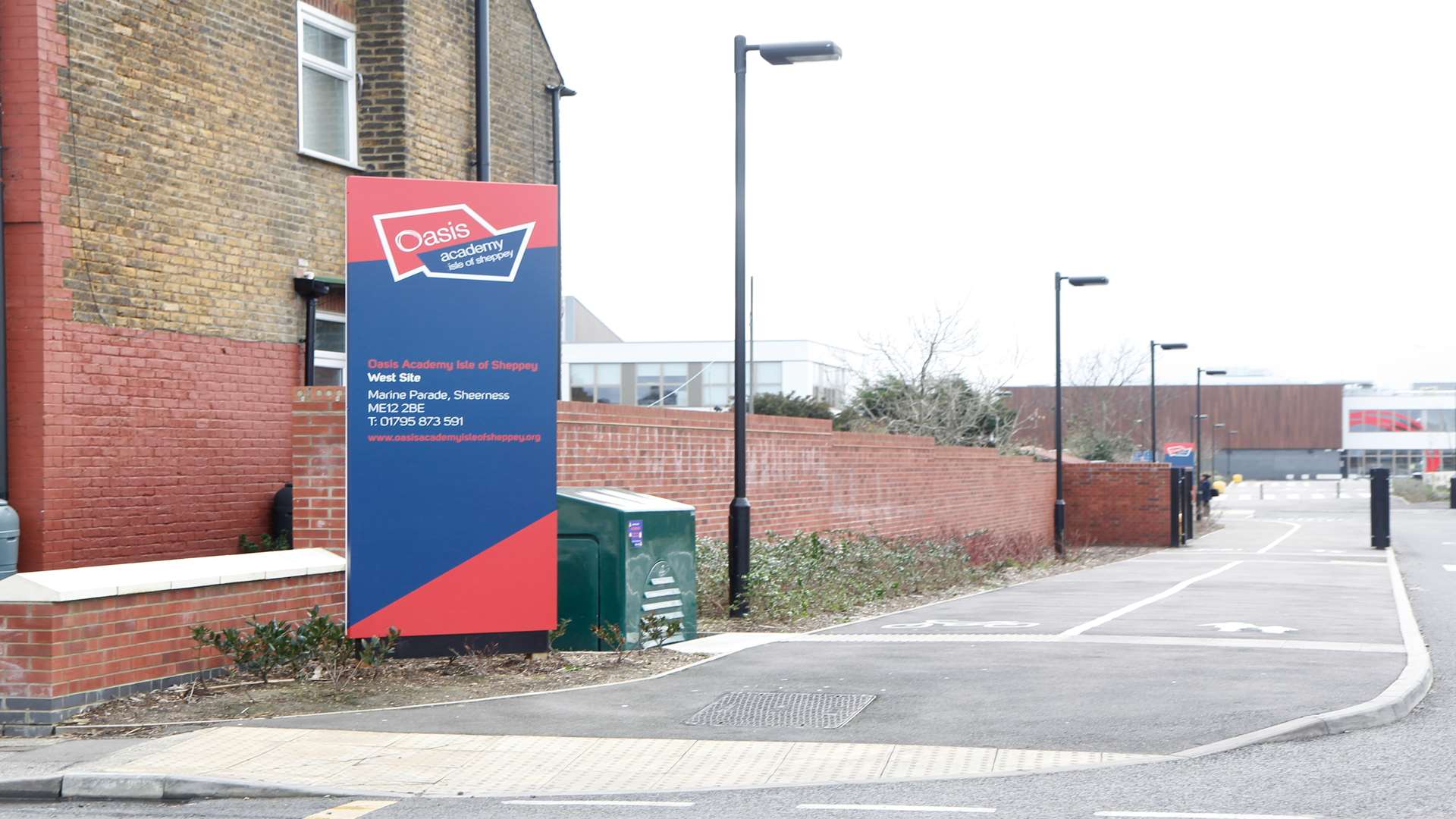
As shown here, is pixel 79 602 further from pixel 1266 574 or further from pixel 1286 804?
pixel 1266 574

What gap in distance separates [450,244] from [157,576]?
3026mm

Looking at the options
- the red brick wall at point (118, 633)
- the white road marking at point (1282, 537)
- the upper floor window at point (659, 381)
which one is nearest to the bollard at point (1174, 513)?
the white road marking at point (1282, 537)

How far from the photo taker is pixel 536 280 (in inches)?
417

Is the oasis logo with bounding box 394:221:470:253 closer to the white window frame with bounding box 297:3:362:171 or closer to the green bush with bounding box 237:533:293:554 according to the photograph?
the green bush with bounding box 237:533:293:554

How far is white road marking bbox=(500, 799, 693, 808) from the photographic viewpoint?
6.98m

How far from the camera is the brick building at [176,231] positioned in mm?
11930

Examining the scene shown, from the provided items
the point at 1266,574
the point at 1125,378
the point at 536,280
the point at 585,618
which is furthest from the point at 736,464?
the point at 1125,378

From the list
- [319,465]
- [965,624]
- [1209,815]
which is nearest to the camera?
[1209,815]

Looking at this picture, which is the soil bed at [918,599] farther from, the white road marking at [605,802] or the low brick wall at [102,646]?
the white road marking at [605,802]

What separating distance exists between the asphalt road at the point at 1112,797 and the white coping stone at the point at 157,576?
71.4 inches

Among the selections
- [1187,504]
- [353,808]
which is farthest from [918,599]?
[1187,504]

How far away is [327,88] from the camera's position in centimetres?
1603

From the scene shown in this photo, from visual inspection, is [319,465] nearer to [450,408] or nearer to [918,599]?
[450,408]

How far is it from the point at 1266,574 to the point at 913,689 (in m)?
15.0
